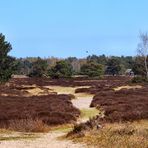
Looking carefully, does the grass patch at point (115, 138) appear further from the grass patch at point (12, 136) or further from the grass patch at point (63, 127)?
the grass patch at point (63, 127)

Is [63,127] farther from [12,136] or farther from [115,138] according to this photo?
[115,138]

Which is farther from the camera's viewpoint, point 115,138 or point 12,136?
point 12,136

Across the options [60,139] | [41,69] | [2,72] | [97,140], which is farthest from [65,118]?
[41,69]

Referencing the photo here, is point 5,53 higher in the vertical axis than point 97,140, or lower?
higher

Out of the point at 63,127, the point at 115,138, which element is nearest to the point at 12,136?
the point at 115,138

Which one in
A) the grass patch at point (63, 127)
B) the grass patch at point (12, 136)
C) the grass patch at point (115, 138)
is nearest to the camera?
the grass patch at point (115, 138)

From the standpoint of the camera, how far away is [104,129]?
19.5 m

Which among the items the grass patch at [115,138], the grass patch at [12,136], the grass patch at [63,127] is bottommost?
the grass patch at [63,127]

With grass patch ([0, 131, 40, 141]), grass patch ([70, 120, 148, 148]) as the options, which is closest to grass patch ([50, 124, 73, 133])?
grass patch ([0, 131, 40, 141])

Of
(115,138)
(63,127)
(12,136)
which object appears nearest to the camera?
(115,138)

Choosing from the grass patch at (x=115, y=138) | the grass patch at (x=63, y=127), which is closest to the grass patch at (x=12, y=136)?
the grass patch at (x=115, y=138)

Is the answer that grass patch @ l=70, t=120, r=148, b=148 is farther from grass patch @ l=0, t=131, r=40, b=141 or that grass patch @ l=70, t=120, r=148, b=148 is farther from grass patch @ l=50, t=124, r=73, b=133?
grass patch @ l=50, t=124, r=73, b=133

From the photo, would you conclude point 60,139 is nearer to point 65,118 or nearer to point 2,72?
A: point 65,118

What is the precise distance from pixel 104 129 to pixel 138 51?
294 feet
